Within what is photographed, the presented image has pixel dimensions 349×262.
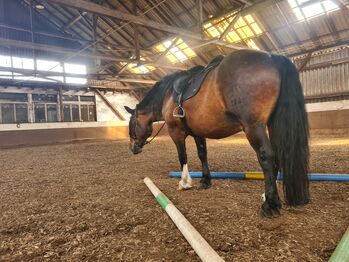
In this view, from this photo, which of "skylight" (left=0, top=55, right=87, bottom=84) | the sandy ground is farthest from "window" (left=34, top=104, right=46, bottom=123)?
the sandy ground

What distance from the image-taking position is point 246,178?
367 cm

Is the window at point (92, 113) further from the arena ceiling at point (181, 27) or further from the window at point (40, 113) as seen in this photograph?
Answer: the arena ceiling at point (181, 27)

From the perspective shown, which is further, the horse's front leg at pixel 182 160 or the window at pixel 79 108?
the window at pixel 79 108

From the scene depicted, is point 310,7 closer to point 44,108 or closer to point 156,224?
point 156,224

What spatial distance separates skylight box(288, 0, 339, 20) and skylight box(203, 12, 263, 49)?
198cm

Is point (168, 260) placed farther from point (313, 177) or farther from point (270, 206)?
point (313, 177)

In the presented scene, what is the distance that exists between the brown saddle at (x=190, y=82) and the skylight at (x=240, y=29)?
386 inches

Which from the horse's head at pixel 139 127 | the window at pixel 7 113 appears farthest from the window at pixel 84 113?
the horse's head at pixel 139 127

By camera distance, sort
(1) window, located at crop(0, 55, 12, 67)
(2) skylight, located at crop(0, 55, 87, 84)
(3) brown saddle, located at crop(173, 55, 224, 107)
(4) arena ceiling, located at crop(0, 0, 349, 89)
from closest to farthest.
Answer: (3) brown saddle, located at crop(173, 55, 224, 107)
(4) arena ceiling, located at crop(0, 0, 349, 89)
(1) window, located at crop(0, 55, 12, 67)
(2) skylight, located at crop(0, 55, 87, 84)

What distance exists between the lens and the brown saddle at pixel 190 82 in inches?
115

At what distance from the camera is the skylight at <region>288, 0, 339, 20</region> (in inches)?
398

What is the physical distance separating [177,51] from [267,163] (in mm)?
15202

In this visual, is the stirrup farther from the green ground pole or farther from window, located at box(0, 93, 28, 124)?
window, located at box(0, 93, 28, 124)

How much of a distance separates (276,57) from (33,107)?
19627 mm
